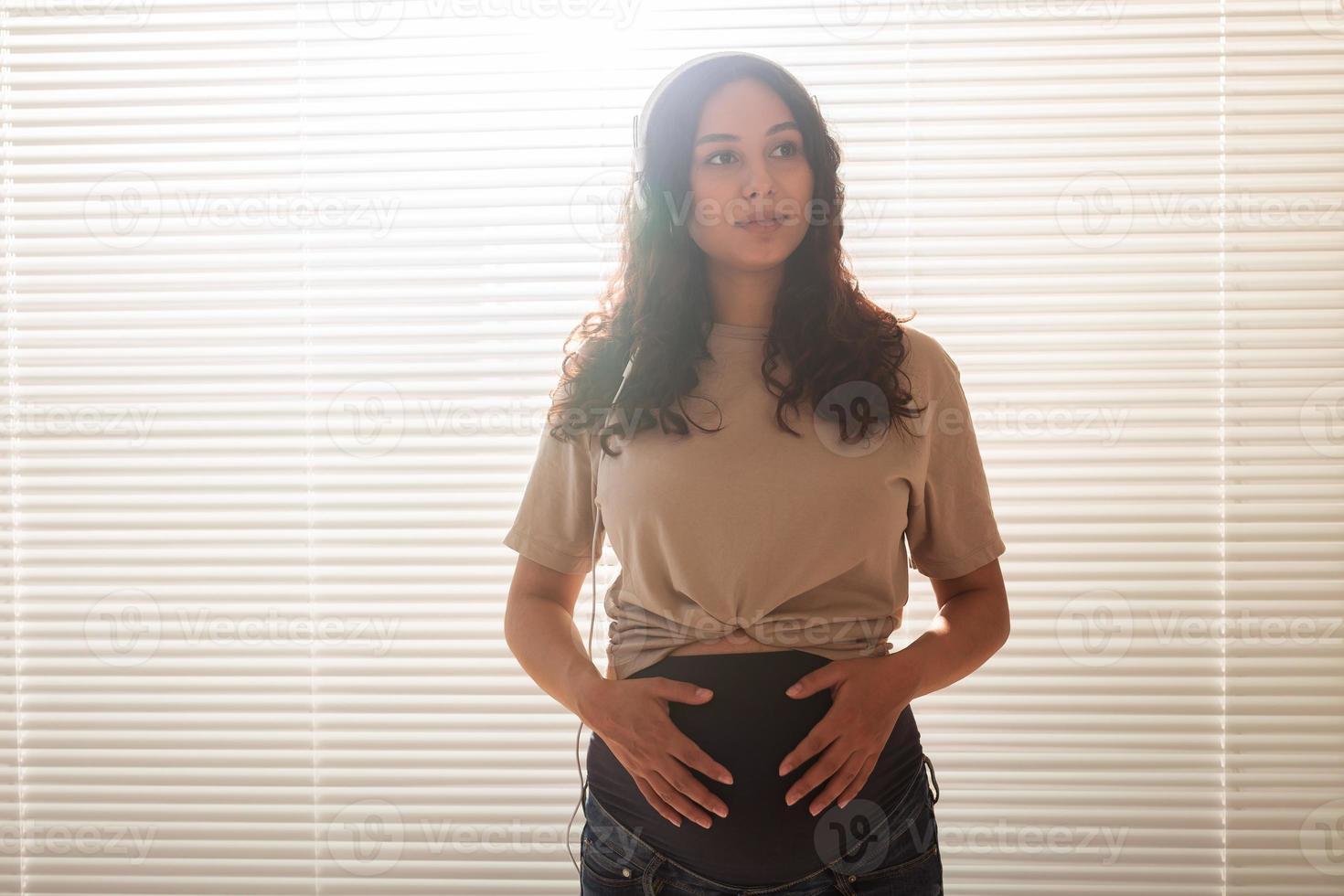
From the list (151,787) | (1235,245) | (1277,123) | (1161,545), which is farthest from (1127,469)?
(151,787)

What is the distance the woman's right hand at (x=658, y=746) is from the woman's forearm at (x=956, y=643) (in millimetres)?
245

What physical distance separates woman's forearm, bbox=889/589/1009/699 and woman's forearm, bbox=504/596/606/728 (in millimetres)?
364

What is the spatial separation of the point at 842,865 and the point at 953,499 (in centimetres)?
45

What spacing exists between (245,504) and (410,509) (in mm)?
312

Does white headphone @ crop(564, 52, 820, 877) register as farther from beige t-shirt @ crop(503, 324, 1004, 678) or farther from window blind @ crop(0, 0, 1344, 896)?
window blind @ crop(0, 0, 1344, 896)

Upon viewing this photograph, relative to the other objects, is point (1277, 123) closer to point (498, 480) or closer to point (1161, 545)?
point (1161, 545)

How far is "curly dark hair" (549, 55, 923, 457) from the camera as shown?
A: 1130mm

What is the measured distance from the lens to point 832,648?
1108mm
